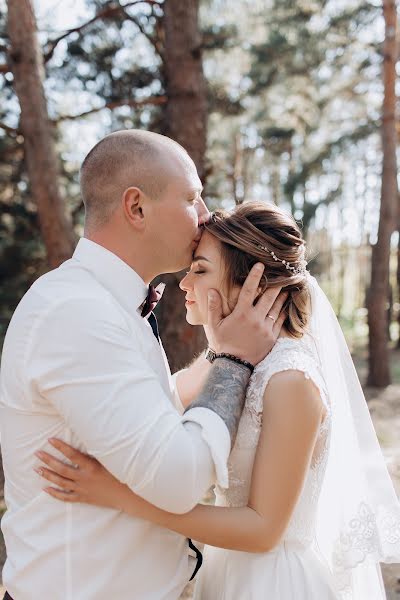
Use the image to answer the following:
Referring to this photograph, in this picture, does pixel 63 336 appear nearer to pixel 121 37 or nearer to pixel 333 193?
pixel 121 37

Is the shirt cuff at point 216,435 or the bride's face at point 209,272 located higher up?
the bride's face at point 209,272

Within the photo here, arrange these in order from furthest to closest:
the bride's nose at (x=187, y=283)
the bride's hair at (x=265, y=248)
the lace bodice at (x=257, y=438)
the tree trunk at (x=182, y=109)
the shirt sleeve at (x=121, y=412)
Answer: the tree trunk at (x=182, y=109) → the bride's nose at (x=187, y=283) → the bride's hair at (x=265, y=248) → the lace bodice at (x=257, y=438) → the shirt sleeve at (x=121, y=412)

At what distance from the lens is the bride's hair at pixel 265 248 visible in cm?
213

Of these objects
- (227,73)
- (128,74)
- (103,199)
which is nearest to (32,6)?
(128,74)

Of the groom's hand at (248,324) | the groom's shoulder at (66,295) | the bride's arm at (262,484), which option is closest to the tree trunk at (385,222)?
the groom's hand at (248,324)

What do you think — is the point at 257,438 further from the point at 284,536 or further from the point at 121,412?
the point at 121,412

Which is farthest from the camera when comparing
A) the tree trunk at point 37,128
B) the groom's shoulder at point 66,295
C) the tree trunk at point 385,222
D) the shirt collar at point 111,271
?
the tree trunk at point 385,222

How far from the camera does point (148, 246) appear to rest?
190 cm

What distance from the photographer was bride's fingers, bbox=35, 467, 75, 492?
160 cm

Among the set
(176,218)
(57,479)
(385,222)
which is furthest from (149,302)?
(385,222)

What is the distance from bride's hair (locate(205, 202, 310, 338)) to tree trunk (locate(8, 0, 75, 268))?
14.3ft

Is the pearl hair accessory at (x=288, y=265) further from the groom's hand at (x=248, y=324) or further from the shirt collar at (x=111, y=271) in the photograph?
the shirt collar at (x=111, y=271)

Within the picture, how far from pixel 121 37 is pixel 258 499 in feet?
30.7

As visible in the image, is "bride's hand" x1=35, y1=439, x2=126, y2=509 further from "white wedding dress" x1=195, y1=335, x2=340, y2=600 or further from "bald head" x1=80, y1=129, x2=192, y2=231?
"bald head" x1=80, y1=129, x2=192, y2=231
